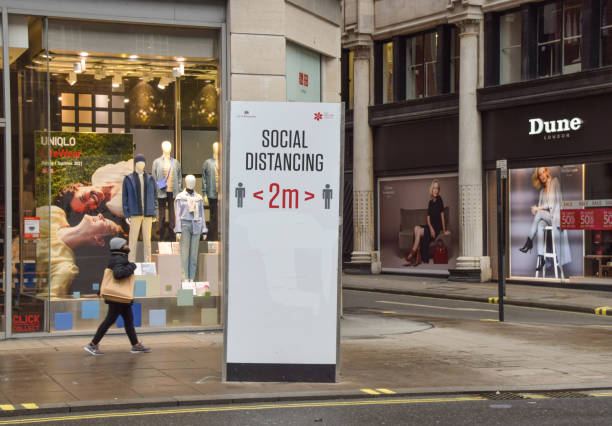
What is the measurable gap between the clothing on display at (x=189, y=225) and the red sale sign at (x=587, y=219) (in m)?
13.2

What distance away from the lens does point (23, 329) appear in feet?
47.8

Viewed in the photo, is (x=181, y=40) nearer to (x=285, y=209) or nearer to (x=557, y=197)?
(x=285, y=209)

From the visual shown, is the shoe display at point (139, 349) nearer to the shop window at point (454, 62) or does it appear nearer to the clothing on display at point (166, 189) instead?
the clothing on display at point (166, 189)

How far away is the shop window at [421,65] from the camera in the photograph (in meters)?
31.3

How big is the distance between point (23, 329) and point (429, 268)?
743 inches

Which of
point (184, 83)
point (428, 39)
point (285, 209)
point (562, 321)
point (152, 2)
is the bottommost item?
point (562, 321)

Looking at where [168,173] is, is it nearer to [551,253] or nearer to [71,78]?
[71,78]

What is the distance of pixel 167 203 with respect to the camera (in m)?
15.8

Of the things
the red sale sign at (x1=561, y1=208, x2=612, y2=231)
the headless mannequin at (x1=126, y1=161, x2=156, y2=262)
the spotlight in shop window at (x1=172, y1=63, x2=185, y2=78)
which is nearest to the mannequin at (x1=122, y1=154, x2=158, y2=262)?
the headless mannequin at (x1=126, y1=161, x2=156, y2=262)

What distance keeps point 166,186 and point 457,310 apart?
8406 mm

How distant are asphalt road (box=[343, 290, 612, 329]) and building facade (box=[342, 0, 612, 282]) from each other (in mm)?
4455

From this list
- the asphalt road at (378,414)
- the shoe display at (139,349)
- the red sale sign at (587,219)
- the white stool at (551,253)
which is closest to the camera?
the asphalt road at (378,414)

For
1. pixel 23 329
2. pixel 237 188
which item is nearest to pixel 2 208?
pixel 23 329

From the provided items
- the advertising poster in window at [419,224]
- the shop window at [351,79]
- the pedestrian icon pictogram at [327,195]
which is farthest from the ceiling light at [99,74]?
the shop window at [351,79]
